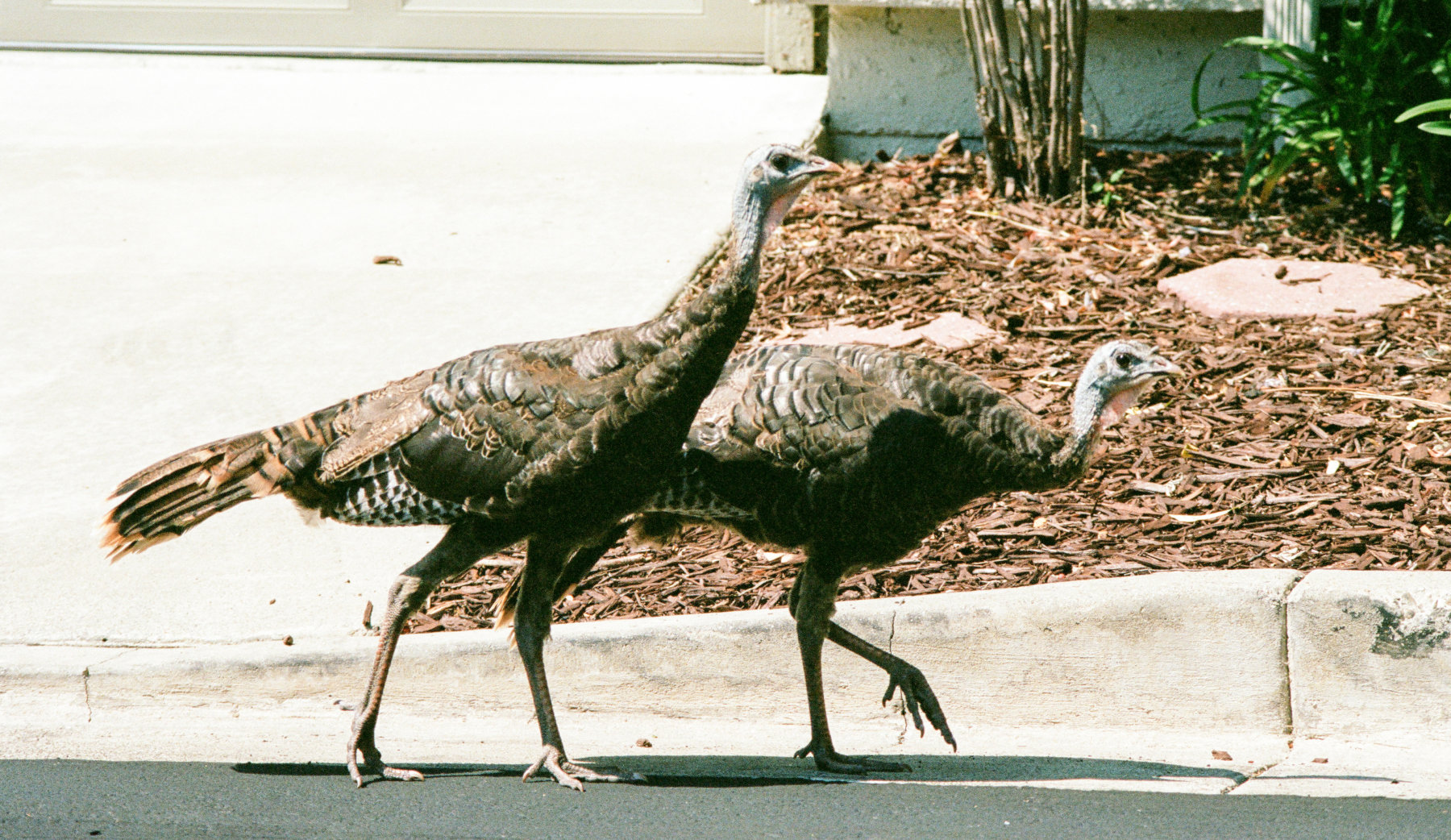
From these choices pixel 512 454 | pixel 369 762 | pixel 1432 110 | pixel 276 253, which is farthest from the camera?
pixel 276 253

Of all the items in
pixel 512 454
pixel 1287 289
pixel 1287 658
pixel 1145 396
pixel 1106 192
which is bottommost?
pixel 1287 658

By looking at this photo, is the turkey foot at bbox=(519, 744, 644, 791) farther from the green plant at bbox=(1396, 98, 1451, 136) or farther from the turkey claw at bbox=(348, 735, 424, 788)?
the green plant at bbox=(1396, 98, 1451, 136)

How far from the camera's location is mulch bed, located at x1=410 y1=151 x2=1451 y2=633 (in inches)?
188

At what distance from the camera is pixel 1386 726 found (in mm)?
4102

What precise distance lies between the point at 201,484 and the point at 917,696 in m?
1.98

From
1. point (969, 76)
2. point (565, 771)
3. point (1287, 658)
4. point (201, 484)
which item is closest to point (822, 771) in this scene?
point (565, 771)

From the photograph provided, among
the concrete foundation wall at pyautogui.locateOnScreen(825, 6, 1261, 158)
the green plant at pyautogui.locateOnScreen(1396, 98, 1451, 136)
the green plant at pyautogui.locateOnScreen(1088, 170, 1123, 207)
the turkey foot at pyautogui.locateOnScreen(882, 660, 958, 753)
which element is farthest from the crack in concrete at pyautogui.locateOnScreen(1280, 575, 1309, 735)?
the concrete foundation wall at pyautogui.locateOnScreen(825, 6, 1261, 158)

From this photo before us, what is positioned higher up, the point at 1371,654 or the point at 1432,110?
the point at 1432,110

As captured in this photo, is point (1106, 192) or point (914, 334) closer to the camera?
point (914, 334)

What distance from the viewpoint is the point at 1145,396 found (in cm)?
582

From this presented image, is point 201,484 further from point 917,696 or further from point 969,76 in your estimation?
point 969,76

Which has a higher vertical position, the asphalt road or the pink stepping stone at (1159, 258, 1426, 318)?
the pink stepping stone at (1159, 258, 1426, 318)

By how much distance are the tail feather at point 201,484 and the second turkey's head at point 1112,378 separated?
2.04 m

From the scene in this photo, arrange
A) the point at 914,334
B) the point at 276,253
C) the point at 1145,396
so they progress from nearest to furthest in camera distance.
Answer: the point at 1145,396 < the point at 914,334 < the point at 276,253
